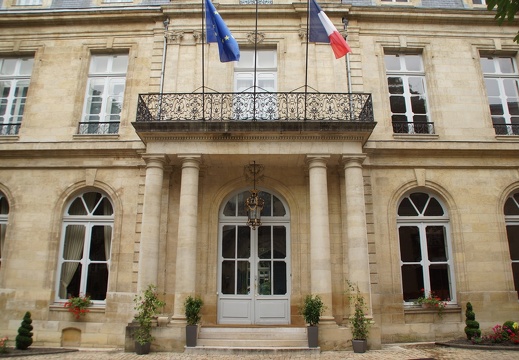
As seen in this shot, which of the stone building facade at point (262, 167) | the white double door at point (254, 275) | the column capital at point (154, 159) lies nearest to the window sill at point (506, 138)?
the stone building facade at point (262, 167)

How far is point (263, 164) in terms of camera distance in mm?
9930

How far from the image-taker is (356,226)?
8.68 m

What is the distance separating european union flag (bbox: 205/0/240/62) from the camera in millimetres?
8961

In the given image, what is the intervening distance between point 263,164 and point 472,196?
5342 millimetres

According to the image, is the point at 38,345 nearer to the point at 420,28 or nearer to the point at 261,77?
the point at 261,77

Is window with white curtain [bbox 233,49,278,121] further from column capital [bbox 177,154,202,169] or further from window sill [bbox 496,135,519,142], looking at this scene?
window sill [bbox 496,135,519,142]

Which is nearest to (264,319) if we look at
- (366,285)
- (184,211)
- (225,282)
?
(225,282)

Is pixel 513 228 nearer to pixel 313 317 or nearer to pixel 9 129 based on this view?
pixel 313 317

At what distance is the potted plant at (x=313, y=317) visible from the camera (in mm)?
7789

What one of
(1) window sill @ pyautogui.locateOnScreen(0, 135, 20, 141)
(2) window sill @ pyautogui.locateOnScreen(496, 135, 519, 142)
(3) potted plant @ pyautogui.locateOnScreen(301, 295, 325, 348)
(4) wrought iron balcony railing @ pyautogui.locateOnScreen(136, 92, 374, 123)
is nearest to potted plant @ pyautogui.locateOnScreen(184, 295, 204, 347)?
(3) potted plant @ pyautogui.locateOnScreen(301, 295, 325, 348)

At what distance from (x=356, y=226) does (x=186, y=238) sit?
12.2 ft

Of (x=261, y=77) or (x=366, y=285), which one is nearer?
(x=366, y=285)

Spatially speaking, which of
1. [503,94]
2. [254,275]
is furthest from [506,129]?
[254,275]

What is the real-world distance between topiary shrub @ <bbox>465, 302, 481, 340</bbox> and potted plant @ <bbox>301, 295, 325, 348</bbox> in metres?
3.36
